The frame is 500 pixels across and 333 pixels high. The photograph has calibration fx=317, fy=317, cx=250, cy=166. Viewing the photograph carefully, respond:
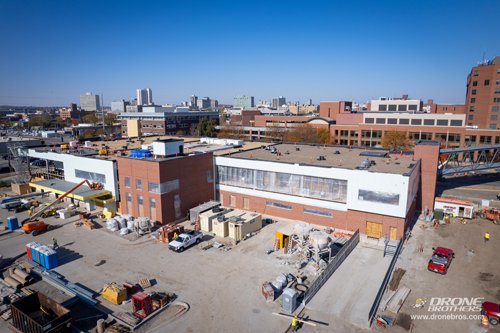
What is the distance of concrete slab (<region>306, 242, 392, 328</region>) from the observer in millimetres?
19281

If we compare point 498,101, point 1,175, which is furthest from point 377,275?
point 498,101

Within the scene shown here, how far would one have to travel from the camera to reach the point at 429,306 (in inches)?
784

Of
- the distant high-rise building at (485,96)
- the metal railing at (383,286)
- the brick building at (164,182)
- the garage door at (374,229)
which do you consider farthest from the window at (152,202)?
the distant high-rise building at (485,96)

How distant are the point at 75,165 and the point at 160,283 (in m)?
27.3

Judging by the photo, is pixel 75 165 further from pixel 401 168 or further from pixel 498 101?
pixel 498 101

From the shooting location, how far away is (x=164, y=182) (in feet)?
109

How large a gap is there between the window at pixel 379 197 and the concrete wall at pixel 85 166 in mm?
27593

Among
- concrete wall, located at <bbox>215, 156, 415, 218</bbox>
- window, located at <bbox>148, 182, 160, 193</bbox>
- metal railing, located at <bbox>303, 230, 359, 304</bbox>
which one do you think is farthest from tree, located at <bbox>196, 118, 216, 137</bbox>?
metal railing, located at <bbox>303, 230, 359, 304</bbox>

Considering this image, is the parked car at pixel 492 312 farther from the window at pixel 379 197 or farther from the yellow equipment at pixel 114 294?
the yellow equipment at pixel 114 294

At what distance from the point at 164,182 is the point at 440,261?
84.4ft

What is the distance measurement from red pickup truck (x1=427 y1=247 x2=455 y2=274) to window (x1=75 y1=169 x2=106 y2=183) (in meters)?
35.4

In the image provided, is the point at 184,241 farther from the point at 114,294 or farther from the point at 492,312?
the point at 492,312
